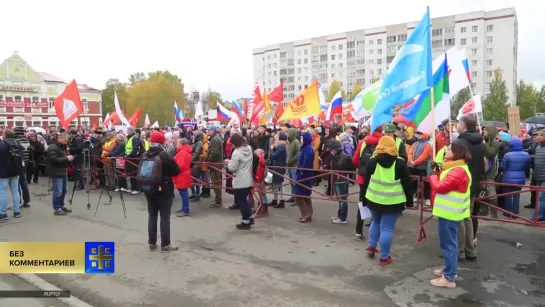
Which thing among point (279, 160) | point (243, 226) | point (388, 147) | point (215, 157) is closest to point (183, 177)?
point (215, 157)

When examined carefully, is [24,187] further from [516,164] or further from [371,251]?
[516,164]

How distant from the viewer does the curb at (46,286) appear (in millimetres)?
4480

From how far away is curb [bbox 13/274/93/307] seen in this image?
176 inches

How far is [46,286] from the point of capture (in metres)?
5.04

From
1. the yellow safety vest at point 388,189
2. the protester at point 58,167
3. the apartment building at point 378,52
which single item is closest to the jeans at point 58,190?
the protester at point 58,167

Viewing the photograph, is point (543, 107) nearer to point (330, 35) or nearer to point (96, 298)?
point (330, 35)

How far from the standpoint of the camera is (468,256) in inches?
228

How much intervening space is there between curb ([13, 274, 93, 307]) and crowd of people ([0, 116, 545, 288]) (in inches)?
64.9

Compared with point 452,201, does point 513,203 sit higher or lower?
lower

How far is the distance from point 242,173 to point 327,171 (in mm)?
1722

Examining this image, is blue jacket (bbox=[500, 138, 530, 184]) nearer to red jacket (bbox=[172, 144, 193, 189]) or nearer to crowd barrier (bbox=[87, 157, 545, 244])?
crowd barrier (bbox=[87, 157, 545, 244])

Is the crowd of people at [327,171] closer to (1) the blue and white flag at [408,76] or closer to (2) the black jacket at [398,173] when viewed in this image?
(2) the black jacket at [398,173]

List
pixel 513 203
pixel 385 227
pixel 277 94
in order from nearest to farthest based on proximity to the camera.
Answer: pixel 385 227, pixel 513 203, pixel 277 94

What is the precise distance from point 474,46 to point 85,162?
7868 centimetres
